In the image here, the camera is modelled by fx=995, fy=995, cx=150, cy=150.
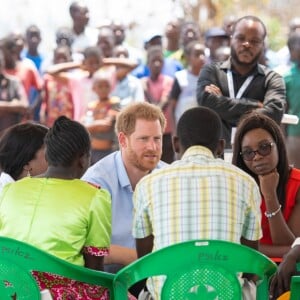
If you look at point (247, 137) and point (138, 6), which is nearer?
point (247, 137)

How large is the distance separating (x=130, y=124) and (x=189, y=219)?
3.95 feet

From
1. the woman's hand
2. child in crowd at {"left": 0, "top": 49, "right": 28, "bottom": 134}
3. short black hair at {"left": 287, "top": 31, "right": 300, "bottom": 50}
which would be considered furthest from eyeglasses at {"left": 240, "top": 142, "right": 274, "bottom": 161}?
child in crowd at {"left": 0, "top": 49, "right": 28, "bottom": 134}

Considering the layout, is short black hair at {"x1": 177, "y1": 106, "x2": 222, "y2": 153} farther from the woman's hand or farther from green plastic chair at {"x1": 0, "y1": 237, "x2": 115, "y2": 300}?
green plastic chair at {"x1": 0, "y1": 237, "x2": 115, "y2": 300}

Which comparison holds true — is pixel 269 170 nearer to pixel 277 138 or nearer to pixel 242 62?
pixel 277 138

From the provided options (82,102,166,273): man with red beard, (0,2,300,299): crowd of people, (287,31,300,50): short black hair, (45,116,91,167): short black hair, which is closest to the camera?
(0,2,300,299): crowd of people

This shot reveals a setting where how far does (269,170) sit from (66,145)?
44.2 inches

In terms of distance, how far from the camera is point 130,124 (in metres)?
5.17

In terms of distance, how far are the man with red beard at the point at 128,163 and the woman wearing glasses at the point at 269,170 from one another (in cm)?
46

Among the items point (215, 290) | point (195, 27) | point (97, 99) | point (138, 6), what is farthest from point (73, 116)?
point (138, 6)

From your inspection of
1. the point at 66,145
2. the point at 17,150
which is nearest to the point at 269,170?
the point at 66,145

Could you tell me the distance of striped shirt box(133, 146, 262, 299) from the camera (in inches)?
160

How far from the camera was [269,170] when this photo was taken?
16.1 feet

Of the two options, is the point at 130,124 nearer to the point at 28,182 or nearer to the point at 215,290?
the point at 28,182

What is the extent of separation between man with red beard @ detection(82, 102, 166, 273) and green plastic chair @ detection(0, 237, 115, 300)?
1019mm
